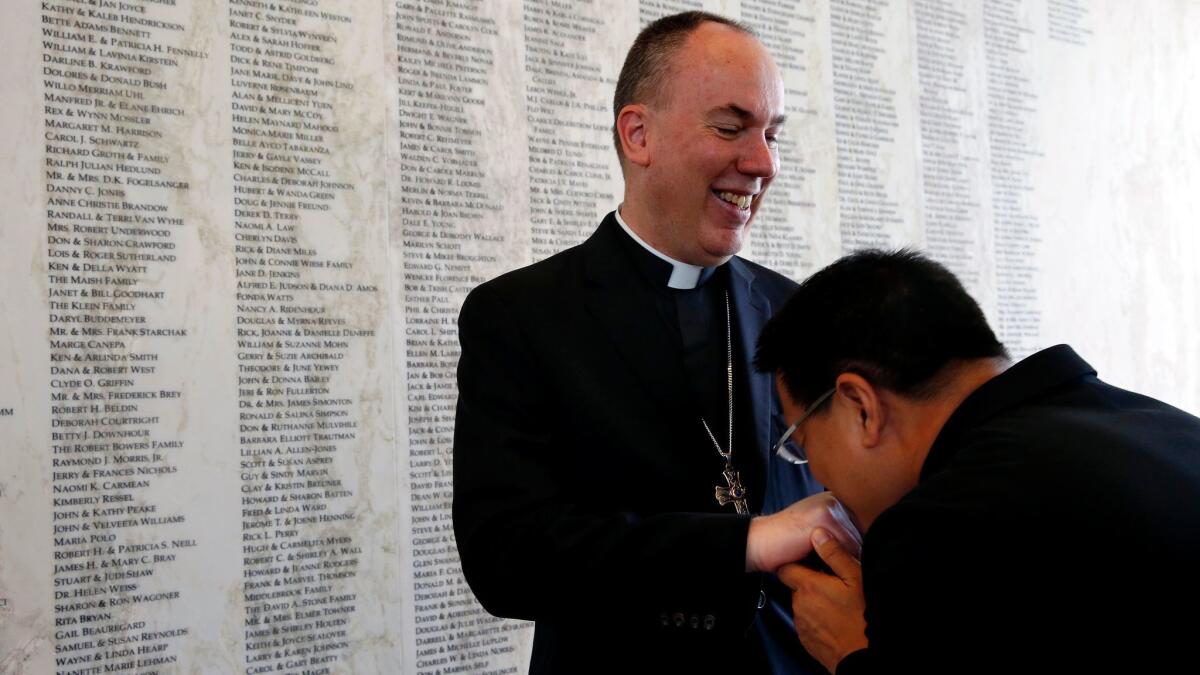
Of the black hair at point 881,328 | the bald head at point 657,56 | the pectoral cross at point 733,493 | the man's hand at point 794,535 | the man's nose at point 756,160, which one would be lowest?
the man's hand at point 794,535

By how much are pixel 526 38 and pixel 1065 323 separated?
270cm

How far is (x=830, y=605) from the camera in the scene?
159 cm

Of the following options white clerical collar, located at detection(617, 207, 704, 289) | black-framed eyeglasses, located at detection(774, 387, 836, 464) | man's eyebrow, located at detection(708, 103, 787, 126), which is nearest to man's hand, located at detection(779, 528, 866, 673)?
black-framed eyeglasses, located at detection(774, 387, 836, 464)

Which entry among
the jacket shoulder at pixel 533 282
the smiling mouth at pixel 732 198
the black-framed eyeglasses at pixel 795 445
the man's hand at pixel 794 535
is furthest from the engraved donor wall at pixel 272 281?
the man's hand at pixel 794 535

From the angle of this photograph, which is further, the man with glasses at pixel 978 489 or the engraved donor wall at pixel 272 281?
the engraved donor wall at pixel 272 281

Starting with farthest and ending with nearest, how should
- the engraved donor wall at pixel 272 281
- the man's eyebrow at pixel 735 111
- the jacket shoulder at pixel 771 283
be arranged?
the engraved donor wall at pixel 272 281, the jacket shoulder at pixel 771 283, the man's eyebrow at pixel 735 111

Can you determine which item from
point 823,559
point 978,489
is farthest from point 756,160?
point 978,489

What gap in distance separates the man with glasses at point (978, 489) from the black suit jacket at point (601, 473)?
21cm

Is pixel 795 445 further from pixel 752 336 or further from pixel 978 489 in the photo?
pixel 978 489

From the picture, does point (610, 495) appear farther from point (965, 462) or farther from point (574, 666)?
point (965, 462)

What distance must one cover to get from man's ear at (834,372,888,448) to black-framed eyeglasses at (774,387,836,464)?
32mm

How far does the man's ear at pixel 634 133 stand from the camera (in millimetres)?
2078

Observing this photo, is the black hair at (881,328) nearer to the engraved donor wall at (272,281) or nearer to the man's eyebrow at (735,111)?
the man's eyebrow at (735,111)

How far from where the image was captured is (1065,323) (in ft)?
15.1
